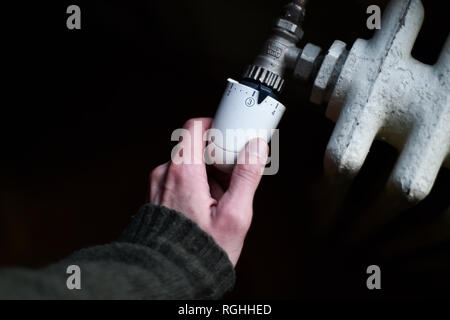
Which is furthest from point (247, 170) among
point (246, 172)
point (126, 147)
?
point (126, 147)

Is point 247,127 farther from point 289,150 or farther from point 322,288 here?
point 322,288

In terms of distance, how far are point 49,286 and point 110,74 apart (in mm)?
686

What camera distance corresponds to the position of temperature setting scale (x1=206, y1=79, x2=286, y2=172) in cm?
42

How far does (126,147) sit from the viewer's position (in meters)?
0.93

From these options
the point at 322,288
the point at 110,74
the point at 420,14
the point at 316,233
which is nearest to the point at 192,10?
the point at 110,74

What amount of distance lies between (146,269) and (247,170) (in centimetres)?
14

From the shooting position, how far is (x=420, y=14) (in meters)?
0.41

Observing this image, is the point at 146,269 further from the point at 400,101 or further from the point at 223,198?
the point at 400,101

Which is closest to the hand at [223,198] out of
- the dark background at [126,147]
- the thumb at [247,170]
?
the thumb at [247,170]

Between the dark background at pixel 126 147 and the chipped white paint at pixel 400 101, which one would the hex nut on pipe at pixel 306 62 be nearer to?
the chipped white paint at pixel 400 101

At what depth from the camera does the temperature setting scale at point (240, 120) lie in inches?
16.5

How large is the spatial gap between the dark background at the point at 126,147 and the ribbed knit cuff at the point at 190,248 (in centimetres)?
40

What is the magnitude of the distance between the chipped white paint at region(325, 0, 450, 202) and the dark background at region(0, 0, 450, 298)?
0.34 metres
